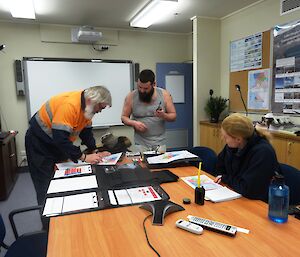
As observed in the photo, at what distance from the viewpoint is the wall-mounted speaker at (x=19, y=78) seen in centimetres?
424

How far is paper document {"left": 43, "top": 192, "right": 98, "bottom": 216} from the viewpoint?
4.03ft

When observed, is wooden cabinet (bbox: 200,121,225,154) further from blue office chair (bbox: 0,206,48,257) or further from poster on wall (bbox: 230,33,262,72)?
blue office chair (bbox: 0,206,48,257)

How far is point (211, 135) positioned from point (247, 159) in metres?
2.53

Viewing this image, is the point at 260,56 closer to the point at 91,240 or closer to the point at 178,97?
the point at 178,97

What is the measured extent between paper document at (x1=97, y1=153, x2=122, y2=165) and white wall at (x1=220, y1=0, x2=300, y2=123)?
230 centimetres

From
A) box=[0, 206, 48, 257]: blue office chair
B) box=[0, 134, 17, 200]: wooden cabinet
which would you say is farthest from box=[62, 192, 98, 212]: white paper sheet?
box=[0, 134, 17, 200]: wooden cabinet

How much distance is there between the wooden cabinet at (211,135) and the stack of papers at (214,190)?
2.30m

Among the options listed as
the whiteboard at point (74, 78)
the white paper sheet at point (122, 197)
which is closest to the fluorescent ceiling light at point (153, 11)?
the whiteboard at point (74, 78)

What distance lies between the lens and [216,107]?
4102 mm

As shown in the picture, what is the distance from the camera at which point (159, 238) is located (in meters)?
1.01

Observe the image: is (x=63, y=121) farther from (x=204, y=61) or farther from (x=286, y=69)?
(x=204, y=61)

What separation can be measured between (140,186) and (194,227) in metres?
0.52

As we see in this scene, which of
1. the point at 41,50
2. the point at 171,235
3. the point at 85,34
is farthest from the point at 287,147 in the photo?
the point at 41,50

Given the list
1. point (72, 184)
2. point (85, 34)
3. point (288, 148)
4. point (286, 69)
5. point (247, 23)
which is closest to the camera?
point (72, 184)
